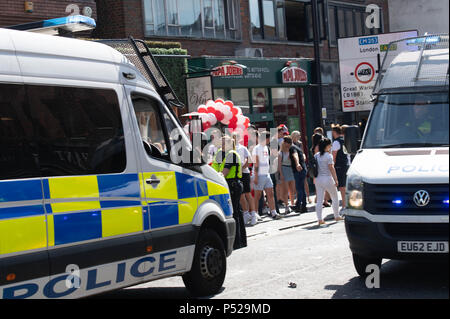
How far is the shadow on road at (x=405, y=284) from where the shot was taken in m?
7.27

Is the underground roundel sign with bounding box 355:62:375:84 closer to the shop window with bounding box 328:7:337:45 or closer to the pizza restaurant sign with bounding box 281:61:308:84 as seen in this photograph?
the pizza restaurant sign with bounding box 281:61:308:84

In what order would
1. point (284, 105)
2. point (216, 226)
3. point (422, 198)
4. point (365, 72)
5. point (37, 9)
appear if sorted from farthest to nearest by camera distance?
point (284, 105)
point (365, 72)
point (37, 9)
point (216, 226)
point (422, 198)

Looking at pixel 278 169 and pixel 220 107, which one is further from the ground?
pixel 220 107

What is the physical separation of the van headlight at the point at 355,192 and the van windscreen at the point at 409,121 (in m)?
0.67

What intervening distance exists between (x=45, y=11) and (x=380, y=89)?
11326 mm

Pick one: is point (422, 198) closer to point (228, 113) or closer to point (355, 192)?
point (355, 192)

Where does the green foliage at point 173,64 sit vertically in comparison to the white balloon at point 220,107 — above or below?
above

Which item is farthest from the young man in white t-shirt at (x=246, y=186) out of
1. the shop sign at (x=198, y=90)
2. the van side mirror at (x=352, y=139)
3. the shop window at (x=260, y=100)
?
the shop window at (x=260, y=100)

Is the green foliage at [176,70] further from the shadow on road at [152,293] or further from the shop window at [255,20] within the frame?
the shadow on road at [152,293]

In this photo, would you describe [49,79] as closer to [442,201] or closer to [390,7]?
[442,201]

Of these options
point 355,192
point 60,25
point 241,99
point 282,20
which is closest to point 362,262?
point 355,192

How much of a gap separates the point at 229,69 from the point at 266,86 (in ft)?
9.14

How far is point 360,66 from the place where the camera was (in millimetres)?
21406

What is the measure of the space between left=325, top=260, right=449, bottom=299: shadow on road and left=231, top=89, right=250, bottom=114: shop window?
15.1 m
